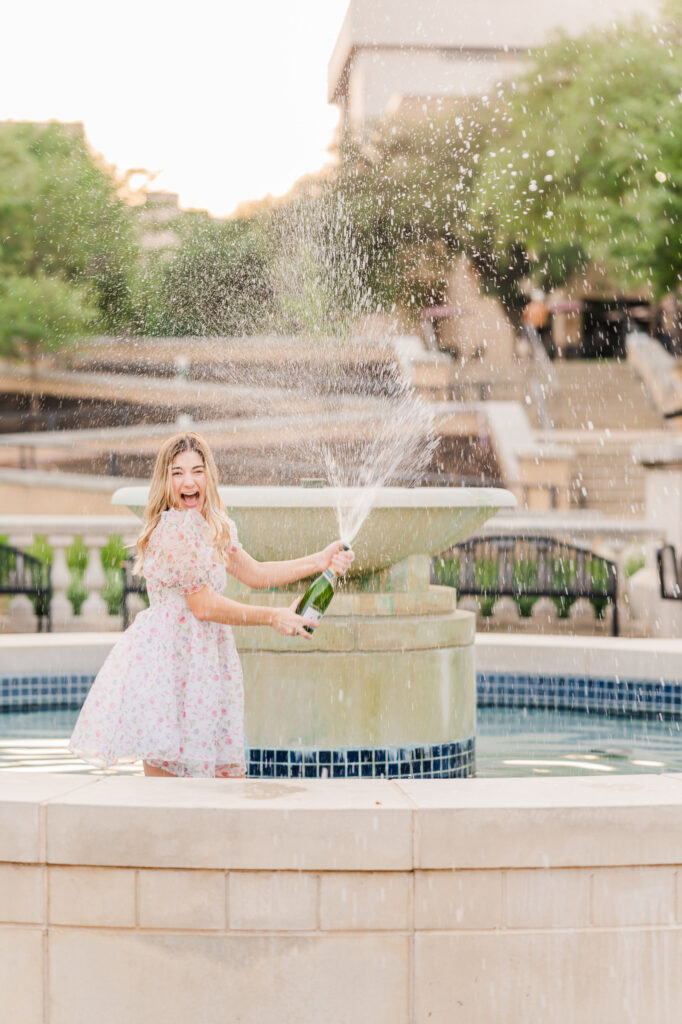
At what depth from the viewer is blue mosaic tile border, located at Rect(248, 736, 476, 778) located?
5.11 m

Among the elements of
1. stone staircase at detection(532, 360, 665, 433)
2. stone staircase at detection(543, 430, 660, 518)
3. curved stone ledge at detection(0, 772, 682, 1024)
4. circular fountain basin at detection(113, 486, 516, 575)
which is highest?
stone staircase at detection(532, 360, 665, 433)

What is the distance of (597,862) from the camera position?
328 cm

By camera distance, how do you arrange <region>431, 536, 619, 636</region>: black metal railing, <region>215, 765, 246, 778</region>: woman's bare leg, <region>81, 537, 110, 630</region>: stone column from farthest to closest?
<region>81, 537, 110, 630</region>: stone column → <region>431, 536, 619, 636</region>: black metal railing → <region>215, 765, 246, 778</region>: woman's bare leg

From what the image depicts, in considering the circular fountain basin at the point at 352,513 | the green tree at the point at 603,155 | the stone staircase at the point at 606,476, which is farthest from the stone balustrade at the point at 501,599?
the green tree at the point at 603,155

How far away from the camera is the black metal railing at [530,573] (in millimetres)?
10516

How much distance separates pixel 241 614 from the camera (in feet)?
13.3

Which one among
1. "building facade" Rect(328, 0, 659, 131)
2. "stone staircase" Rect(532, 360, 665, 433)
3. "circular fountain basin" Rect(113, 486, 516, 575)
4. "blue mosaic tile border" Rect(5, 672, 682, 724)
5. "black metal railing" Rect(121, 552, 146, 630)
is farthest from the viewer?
"building facade" Rect(328, 0, 659, 131)

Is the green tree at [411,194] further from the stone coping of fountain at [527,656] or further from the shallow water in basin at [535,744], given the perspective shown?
the shallow water in basin at [535,744]

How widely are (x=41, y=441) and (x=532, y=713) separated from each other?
77.3 ft

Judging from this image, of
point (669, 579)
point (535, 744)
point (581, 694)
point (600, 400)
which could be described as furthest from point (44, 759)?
point (600, 400)

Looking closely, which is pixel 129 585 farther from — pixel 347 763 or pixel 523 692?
pixel 347 763

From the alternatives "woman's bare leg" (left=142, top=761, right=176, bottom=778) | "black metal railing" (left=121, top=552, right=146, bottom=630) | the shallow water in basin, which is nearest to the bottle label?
"woman's bare leg" (left=142, top=761, right=176, bottom=778)

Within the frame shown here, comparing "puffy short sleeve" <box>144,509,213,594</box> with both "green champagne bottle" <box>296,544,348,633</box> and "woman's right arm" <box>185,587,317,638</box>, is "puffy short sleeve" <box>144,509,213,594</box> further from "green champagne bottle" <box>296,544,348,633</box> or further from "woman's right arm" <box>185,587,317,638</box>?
"green champagne bottle" <box>296,544,348,633</box>

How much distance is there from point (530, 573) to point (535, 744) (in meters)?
4.37
